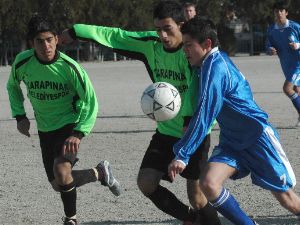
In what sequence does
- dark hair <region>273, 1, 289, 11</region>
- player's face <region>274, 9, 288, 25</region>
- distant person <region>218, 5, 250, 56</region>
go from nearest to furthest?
dark hair <region>273, 1, 289, 11</region> < player's face <region>274, 9, 288, 25</region> < distant person <region>218, 5, 250, 56</region>

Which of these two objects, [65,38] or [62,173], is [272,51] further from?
[62,173]

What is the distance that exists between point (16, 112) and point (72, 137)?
34.2 inches

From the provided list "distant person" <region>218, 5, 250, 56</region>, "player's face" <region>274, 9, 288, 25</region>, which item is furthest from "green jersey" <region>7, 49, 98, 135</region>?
"distant person" <region>218, 5, 250, 56</region>

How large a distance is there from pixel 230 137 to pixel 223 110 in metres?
0.21

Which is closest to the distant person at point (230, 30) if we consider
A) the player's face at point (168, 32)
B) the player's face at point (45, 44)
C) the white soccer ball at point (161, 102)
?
the player's face at point (45, 44)

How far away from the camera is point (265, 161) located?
5.44m

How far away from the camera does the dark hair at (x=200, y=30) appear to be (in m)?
5.33

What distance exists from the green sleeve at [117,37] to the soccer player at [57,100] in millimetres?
264

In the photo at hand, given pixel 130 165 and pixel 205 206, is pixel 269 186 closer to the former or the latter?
pixel 205 206

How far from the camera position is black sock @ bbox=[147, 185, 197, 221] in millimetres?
6195

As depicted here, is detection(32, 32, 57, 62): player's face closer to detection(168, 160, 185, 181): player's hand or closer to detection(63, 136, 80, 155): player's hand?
detection(63, 136, 80, 155): player's hand

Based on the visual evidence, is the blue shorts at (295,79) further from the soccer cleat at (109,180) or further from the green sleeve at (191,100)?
the green sleeve at (191,100)

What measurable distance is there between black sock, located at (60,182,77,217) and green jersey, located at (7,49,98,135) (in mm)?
534

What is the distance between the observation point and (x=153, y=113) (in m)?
5.99
